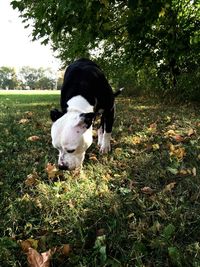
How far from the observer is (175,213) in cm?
301

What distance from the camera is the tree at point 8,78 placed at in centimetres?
11900

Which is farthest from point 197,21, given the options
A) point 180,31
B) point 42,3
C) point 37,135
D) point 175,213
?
point 175,213

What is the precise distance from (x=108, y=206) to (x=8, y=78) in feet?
405

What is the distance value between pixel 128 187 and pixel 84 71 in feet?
7.03

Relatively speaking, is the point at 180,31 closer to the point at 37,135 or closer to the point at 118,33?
the point at 118,33

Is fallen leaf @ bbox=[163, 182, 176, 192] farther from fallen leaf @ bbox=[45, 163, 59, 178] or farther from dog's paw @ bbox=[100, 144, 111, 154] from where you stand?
dog's paw @ bbox=[100, 144, 111, 154]

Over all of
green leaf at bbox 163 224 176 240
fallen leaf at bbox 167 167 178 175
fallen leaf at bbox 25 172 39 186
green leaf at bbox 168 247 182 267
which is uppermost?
fallen leaf at bbox 167 167 178 175

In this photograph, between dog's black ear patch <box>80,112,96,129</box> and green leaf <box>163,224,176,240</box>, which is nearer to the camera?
green leaf <box>163,224,176,240</box>

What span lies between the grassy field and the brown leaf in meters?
0.07

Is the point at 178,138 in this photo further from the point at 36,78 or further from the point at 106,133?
the point at 36,78

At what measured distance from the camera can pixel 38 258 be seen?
8.33ft

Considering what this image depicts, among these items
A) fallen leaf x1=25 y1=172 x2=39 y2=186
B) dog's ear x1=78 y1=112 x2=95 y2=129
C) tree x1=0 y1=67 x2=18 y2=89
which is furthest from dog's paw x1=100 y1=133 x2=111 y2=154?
tree x1=0 y1=67 x2=18 y2=89

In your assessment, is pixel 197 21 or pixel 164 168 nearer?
pixel 164 168

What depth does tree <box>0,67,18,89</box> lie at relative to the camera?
390 ft
